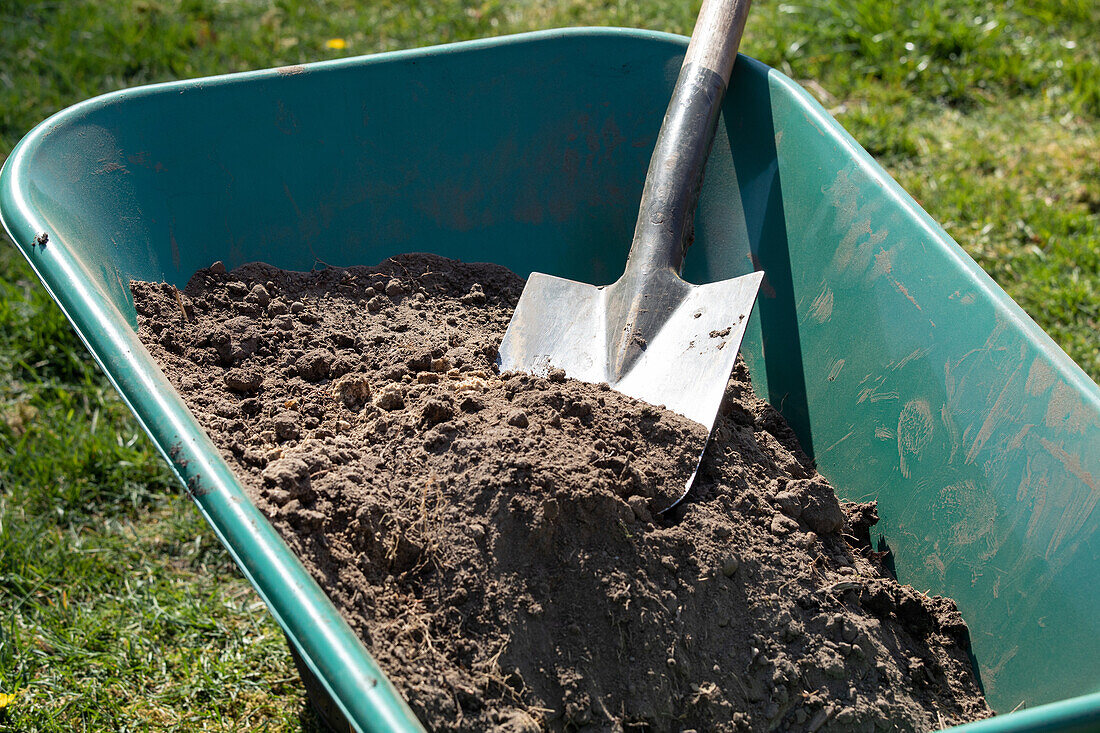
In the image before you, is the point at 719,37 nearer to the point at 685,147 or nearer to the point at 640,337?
the point at 685,147

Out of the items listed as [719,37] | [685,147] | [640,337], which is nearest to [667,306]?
[640,337]

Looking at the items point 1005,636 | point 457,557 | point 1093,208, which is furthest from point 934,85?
point 457,557

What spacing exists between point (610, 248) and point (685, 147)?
1.25ft

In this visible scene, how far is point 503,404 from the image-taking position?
4.71 feet

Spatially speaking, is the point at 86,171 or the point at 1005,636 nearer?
the point at 1005,636

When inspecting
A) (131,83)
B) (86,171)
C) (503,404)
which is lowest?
(131,83)

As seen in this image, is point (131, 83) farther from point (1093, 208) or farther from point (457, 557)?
point (1093, 208)

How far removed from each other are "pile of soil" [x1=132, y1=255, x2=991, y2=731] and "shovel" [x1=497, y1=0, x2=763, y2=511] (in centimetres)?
10

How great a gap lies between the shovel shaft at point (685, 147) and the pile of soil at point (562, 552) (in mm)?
396

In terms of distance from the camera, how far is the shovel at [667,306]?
1.57m

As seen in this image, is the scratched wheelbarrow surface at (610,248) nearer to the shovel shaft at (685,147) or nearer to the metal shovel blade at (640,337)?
the shovel shaft at (685,147)

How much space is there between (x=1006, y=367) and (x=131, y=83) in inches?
126

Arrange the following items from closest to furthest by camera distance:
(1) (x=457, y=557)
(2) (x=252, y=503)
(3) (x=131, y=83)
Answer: (2) (x=252, y=503)
(1) (x=457, y=557)
(3) (x=131, y=83)

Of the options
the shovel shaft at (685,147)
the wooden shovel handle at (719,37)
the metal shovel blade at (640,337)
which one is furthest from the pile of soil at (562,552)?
the wooden shovel handle at (719,37)
